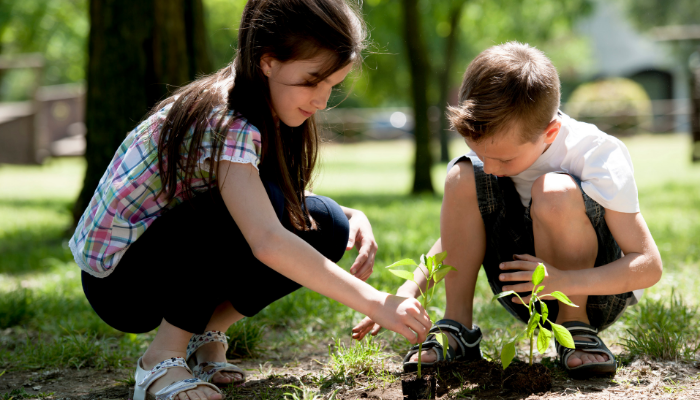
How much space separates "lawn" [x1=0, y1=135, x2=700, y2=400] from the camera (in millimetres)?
2242

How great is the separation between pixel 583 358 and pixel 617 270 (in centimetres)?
28

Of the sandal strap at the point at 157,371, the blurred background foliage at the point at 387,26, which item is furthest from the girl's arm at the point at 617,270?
the blurred background foliage at the point at 387,26

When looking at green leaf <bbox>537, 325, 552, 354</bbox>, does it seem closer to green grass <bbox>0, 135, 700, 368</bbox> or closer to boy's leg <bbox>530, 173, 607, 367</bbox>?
boy's leg <bbox>530, 173, 607, 367</bbox>

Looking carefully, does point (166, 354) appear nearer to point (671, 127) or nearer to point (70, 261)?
point (70, 261)

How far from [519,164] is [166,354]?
1.18 m

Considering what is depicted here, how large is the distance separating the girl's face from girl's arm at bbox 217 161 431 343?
249 millimetres

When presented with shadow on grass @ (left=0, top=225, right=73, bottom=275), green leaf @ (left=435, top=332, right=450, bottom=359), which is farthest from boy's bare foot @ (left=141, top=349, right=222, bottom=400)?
shadow on grass @ (left=0, top=225, right=73, bottom=275)

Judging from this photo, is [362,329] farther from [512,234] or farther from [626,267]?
[626,267]

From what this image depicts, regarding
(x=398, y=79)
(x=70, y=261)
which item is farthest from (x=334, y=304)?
(x=398, y=79)

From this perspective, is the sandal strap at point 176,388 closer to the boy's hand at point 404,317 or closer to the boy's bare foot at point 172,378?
the boy's bare foot at point 172,378

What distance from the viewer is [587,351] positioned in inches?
70.4

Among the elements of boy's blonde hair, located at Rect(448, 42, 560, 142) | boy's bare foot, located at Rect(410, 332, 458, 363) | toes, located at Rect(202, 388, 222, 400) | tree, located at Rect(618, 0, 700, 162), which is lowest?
toes, located at Rect(202, 388, 222, 400)

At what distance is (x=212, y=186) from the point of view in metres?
1.76

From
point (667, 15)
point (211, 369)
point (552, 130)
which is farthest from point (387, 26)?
point (667, 15)
